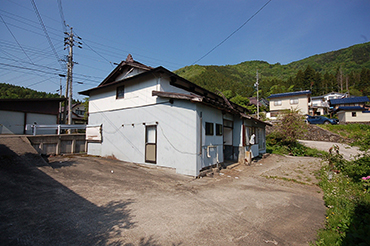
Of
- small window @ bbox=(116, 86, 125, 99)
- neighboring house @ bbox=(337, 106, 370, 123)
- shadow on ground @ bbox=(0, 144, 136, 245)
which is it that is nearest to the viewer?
shadow on ground @ bbox=(0, 144, 136, 245)

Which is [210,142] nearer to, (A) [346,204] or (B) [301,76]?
(A) [346,204]

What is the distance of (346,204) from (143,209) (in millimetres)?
4947

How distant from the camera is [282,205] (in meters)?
5.05

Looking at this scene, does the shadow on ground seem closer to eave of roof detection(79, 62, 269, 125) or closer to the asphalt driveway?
the asphalt driveway

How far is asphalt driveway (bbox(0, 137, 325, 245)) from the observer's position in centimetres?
316

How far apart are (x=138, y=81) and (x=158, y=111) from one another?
7.79 feet

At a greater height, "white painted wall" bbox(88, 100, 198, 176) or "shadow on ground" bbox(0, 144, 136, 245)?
"white painted wall" bbox(88, 100, 198, 176)

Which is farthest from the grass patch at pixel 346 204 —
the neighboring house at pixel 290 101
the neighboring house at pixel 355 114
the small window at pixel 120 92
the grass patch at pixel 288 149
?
the neighboring house at pixel 290 101

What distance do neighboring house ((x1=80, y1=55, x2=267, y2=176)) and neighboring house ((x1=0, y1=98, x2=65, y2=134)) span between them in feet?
21.8

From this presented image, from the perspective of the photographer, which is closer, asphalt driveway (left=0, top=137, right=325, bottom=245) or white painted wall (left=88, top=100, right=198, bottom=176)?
asphalt driveway (left=0, top=137, right=325, bottom=245)

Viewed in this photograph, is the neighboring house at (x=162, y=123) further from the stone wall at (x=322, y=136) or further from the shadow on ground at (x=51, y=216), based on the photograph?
the stone wall at (x=322, y=136)

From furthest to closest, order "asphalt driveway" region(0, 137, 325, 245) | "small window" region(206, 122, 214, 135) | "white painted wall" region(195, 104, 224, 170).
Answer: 1. "small window" region(206, 122, 214, 135)
2. "white painted wall" region(195, 104, 224, 170)
3. "asphalt driveway" region(0, 137, 325, 245)

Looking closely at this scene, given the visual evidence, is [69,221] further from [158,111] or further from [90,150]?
[90,150]

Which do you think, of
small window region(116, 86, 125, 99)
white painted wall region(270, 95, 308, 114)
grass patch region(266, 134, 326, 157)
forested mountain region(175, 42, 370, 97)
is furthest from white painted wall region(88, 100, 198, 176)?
forested mountain region(175, 42, 370, 97)
